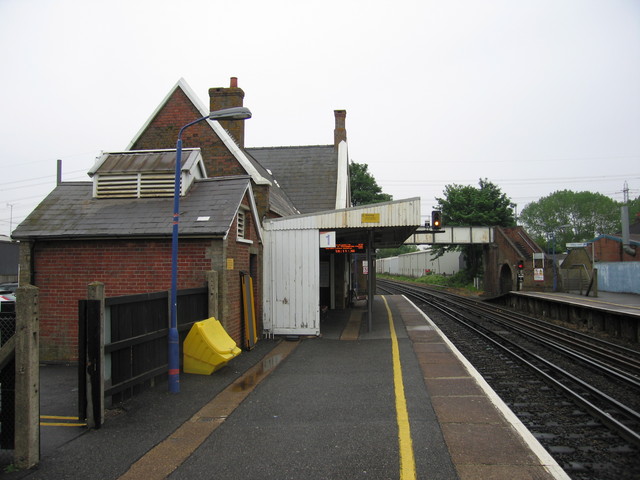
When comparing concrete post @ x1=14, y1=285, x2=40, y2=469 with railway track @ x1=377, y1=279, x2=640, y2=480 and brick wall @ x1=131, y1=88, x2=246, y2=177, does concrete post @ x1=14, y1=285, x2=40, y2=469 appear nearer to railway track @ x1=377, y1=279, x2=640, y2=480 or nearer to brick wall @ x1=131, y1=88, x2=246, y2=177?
railway track @ x1=377, y1=279, x2=640, y2=480

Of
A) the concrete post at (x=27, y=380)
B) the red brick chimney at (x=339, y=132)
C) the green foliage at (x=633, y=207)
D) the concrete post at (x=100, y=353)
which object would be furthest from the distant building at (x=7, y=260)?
the green foliage at (x=633, y=207)

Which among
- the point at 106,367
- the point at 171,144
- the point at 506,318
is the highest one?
the point at 171,144

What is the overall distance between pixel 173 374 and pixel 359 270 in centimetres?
3514

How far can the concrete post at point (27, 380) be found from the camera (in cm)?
448

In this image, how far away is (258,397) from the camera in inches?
274

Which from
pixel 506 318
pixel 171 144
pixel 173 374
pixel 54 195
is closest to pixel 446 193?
pixel 506 318

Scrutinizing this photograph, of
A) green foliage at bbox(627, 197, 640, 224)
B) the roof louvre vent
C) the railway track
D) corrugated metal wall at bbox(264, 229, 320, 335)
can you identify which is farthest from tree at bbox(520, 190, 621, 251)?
the roof louvre vent

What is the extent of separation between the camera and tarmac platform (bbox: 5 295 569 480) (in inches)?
174

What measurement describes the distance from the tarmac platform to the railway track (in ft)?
2.16

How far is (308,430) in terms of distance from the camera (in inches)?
216

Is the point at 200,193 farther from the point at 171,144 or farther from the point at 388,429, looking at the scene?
the point at 388,429

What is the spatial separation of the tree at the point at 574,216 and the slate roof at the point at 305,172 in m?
66.7

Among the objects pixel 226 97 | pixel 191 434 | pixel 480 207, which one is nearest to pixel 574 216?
pixel 480 207

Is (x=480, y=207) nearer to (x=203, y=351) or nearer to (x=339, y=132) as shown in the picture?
(x=339, y=132)
